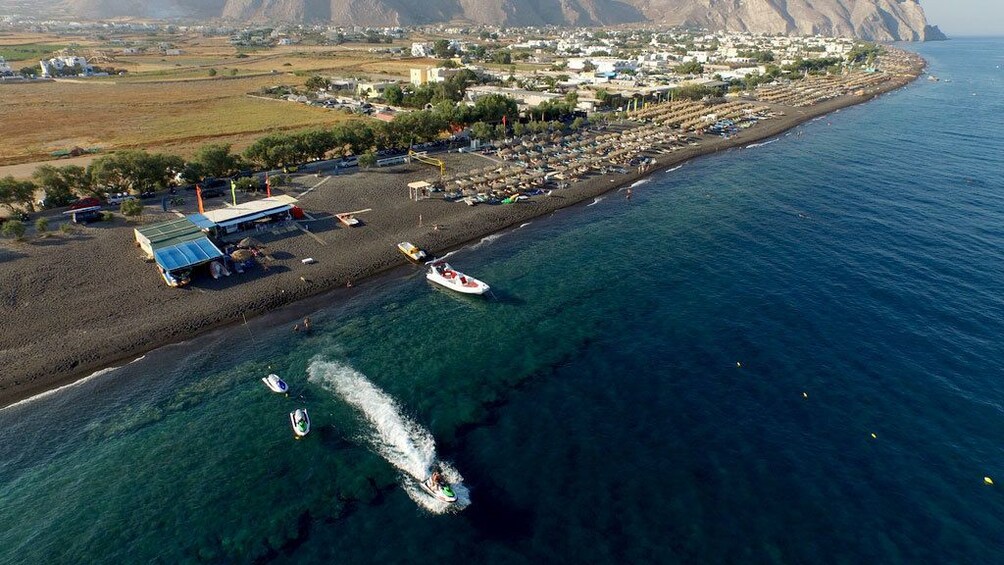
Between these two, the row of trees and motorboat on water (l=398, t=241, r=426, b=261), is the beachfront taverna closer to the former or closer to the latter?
the row of trees

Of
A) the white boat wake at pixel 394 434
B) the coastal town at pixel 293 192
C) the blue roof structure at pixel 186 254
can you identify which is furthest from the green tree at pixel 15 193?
the white boat wake at pixel 394 434

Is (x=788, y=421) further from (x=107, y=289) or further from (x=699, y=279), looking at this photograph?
(x=107, y=289)

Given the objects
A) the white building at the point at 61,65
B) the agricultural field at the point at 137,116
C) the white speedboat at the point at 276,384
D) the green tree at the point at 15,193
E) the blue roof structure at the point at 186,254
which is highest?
the white building at the point at 61,65

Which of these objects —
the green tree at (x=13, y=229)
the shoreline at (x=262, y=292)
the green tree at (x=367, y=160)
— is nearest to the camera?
the shoreline at (x=262, y=292)

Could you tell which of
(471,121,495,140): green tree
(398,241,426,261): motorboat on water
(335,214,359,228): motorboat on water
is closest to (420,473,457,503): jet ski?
(398,241,426,261): motorboat on water

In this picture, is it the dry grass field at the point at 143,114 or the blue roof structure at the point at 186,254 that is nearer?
the blue roof structure at the point at 186,254

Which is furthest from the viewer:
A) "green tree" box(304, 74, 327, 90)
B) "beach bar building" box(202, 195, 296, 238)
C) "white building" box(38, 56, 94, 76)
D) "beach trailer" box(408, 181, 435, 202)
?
"white building" box(38, 56, 94, 76)

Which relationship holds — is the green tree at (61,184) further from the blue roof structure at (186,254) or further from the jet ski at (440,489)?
the jet ski at (440,489)
